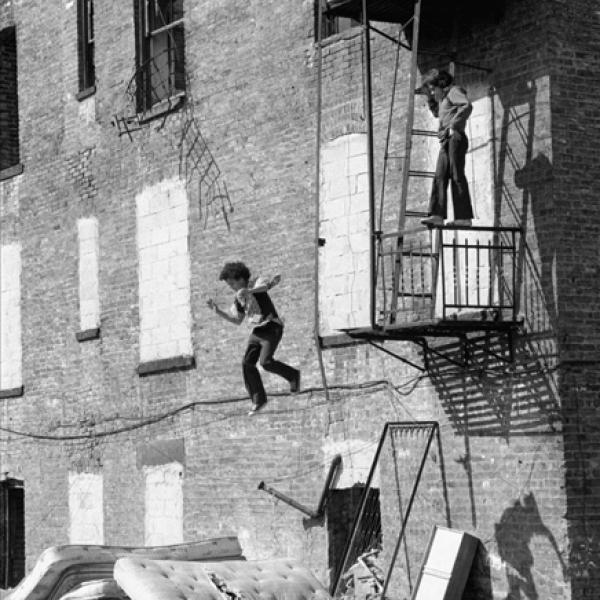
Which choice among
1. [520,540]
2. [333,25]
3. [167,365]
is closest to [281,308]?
[167,365]

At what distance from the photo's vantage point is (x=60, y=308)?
21266 millimetres

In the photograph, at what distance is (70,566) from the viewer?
623 inches

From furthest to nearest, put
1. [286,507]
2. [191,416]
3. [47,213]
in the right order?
[47,213] < [191,416] < [286,507]

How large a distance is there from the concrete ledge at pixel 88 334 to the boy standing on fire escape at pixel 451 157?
270 inches

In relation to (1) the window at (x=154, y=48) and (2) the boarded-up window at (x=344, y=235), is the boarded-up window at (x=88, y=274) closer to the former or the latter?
(1) the window at (x=154, y=48)

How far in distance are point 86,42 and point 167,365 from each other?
493 cm

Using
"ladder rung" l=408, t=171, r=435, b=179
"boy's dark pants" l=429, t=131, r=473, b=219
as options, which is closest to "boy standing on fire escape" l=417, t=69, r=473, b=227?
"boy's dark pants" l=429, t=131, r=473, b=219

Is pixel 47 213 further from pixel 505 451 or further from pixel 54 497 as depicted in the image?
pixel 505 451

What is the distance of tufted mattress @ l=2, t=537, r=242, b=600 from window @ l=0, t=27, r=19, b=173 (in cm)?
841

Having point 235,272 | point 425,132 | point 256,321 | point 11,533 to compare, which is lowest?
point 11,533

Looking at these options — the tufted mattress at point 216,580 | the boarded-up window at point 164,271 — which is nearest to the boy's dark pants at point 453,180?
the tufted mattress at point 216,580

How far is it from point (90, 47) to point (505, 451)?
369 inches

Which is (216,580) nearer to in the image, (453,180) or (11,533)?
(453,180)

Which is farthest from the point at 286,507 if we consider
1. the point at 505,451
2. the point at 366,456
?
the point at 505,451
